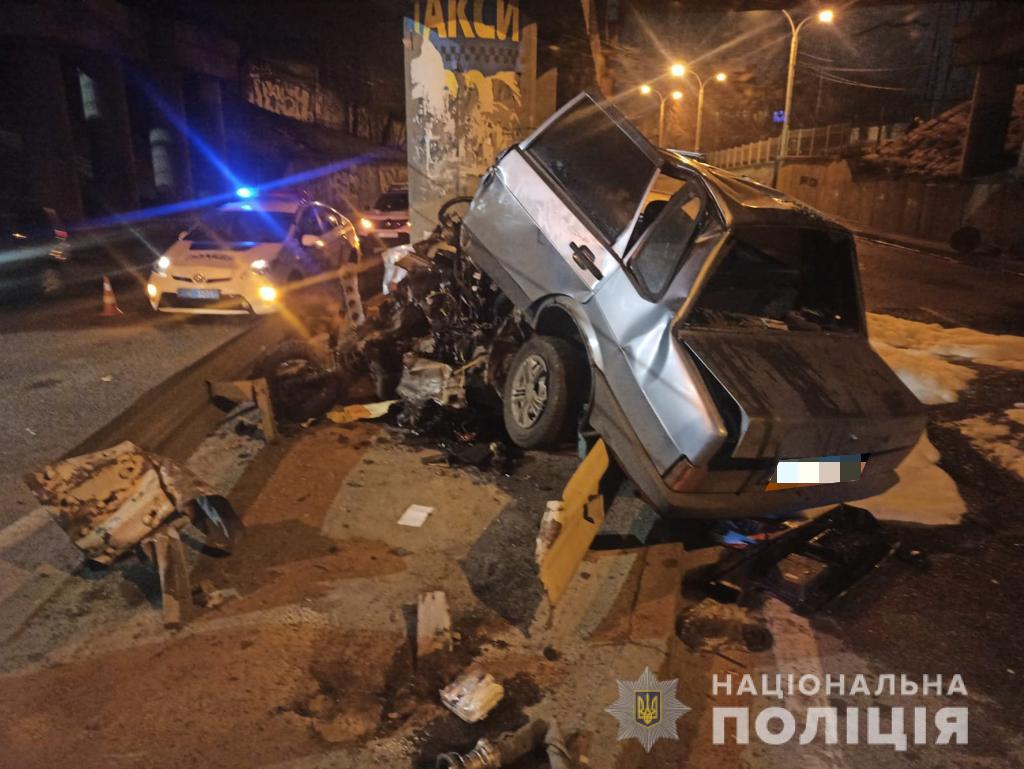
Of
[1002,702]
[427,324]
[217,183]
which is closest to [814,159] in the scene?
[217,183]

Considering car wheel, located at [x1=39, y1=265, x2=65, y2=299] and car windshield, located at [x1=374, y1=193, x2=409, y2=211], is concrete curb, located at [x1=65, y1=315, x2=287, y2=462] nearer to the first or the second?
car wheel, located at [x1=39, y1=265, x2=65, y2=299]

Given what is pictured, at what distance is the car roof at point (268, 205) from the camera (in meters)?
10.3

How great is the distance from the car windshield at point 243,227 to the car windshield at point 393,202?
5.56 m

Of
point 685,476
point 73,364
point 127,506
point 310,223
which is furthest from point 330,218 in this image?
point 685,476

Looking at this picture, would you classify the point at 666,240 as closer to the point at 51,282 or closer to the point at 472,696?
the point at 472,696

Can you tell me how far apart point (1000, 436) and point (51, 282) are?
13401 millimetres

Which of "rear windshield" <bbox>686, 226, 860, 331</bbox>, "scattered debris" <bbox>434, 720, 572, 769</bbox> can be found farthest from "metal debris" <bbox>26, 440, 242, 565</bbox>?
"rear windshield" <bbox>686, 226, 860, 331</bbox>

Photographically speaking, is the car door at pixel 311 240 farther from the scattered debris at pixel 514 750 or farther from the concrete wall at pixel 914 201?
the concrete wall at pixel 914 201

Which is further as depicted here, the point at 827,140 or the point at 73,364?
the point at 827,140

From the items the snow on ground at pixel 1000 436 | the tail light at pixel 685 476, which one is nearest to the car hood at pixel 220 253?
the tail light at pixel 685 476

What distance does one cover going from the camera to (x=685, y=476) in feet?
11.9

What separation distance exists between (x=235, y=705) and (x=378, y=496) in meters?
1.96

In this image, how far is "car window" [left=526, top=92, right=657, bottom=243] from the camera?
473 centimetres

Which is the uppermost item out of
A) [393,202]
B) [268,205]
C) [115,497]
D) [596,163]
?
[596,163]
